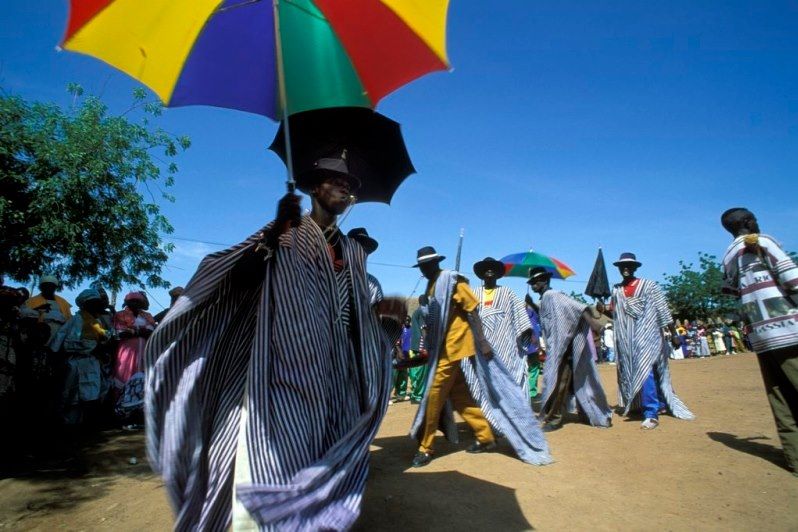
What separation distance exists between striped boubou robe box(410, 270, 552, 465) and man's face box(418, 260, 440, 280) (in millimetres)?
123

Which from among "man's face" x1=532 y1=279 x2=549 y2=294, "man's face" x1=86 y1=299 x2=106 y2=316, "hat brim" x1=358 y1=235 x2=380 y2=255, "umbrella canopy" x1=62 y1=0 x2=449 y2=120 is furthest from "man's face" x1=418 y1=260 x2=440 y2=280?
"man's face" x1=86 y1=299 x2=106 y2=316

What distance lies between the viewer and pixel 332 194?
2773 millimetres

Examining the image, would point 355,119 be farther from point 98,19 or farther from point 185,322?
point 185,322

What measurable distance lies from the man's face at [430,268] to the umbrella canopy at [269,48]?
276 centimetres

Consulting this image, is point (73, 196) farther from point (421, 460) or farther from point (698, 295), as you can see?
point (698, 295)

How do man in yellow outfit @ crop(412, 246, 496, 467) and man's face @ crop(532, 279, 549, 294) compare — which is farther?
man's face @ crop(532, 279, 549, 294)

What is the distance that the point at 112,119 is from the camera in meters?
11.9

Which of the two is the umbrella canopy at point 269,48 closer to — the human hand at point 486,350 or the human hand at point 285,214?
the human hand at point 285,214

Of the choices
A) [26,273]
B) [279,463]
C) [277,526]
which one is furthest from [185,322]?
[26,273]

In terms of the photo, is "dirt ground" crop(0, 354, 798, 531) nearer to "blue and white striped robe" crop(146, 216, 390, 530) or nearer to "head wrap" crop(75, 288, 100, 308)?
"blue and white striped robe" crop(146, 216, 390, 530)

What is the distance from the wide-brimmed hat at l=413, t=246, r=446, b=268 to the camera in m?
5.34

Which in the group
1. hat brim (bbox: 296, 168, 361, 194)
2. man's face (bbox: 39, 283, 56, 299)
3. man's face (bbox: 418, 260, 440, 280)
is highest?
man's face (bbox: 39, 283, 56, 299)

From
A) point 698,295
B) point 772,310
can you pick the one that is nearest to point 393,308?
point 772,310

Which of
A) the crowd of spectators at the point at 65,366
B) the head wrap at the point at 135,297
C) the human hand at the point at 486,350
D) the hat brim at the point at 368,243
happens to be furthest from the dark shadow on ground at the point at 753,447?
the head wrap at the point at 135,297
